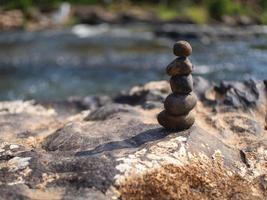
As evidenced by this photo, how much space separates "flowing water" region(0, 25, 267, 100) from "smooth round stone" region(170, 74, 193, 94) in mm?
13482

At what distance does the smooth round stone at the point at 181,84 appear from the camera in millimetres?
9727

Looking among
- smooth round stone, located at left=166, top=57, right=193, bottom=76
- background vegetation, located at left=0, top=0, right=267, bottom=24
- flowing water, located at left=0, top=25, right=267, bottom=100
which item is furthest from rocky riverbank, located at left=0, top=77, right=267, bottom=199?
background vegetation, located at left=0, top=0, right=267, bottom=24

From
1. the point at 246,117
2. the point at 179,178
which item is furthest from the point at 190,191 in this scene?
the point at 246,117

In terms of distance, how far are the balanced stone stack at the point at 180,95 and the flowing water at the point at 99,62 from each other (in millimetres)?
13474

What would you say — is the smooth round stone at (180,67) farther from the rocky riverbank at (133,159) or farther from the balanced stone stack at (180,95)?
the rocky riverbank at (133,159)

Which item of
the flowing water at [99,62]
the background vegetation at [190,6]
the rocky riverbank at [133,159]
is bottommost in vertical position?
the background vegetation at [190,6]

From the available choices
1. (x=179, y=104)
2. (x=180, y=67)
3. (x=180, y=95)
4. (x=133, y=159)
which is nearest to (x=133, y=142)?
(x=133, y=159)

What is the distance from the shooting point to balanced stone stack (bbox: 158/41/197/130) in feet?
31.8

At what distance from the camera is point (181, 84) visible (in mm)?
9727

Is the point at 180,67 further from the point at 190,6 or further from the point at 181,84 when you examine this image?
the point at 190,6

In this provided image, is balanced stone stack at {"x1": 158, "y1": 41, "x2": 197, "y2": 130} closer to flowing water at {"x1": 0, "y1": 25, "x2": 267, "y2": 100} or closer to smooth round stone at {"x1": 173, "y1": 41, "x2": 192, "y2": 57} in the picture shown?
smooth round stone at {"x1": 173, "y1": 41, "x2": 192, "y2": 57}

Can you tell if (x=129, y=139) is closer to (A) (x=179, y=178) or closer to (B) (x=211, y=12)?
(A) (x=179, y=178)

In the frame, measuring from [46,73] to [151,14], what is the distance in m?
36.1

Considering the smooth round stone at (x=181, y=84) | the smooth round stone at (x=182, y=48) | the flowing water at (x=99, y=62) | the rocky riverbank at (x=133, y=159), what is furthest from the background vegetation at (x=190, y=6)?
the smooth round stone at (x=181, y=84)
